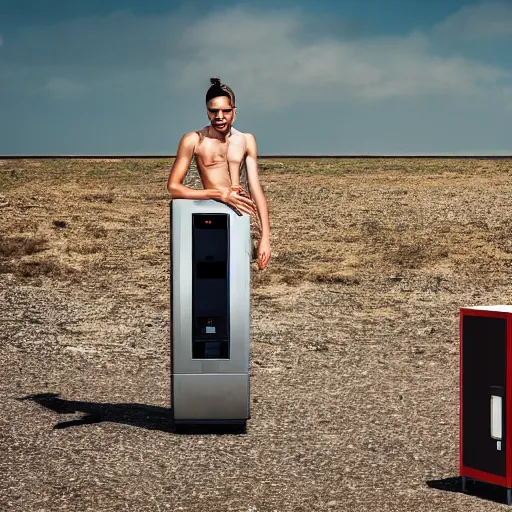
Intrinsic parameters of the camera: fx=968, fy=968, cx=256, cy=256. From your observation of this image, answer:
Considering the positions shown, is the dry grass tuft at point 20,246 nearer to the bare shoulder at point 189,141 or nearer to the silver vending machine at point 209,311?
the bare shoulder at point 189,141

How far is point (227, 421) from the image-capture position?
10141 mm

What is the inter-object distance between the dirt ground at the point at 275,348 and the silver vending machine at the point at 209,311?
454mm

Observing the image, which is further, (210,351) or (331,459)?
(210,351)

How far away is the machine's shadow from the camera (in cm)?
1043

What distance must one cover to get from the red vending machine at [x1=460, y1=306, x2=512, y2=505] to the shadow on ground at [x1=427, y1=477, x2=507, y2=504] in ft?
0.37

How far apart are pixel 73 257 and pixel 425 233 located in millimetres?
10006

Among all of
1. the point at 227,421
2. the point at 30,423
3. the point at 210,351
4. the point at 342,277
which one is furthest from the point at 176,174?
the point at 342,277

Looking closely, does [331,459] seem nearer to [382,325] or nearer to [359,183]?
[382,325]

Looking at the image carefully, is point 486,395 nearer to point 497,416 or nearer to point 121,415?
point 497,416

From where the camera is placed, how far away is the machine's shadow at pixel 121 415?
10430 millimetres

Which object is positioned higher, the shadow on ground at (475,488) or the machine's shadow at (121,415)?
the machine's shadow at (121,415)

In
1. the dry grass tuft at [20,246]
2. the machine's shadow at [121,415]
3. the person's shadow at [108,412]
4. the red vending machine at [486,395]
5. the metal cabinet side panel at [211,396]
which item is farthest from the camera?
the dry grass tuft at [20,246]

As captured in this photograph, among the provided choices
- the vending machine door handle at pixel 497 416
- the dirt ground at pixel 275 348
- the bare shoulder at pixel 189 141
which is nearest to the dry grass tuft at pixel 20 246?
the dirt ground at pixel 275 348

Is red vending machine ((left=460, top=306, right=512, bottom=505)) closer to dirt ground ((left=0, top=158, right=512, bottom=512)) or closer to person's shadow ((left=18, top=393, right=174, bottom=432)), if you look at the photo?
dirt ground ((left=0, top=158, right=512, bottom=512))
